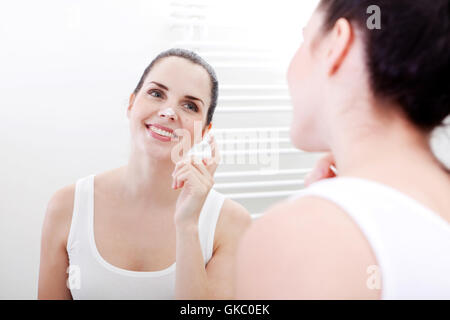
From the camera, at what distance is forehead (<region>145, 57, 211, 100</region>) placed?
0.96 meters

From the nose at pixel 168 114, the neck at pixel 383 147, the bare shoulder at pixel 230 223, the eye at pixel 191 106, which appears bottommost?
the bare shoulder at pixel 230 223

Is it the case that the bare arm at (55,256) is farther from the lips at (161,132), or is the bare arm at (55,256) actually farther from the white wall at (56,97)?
the white wall at (56,97)

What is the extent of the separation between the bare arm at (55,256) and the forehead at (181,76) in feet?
1.19

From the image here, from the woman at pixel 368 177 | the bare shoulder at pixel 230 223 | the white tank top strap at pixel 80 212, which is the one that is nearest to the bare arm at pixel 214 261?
the bare shoulder at pixel 230 223

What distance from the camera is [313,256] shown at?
314mm

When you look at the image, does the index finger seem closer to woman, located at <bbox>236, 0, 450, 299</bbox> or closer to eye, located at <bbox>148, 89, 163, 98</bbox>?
eye, located at <bbox>148, 89, 163, 98</bbox>

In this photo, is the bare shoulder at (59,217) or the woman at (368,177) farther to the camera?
the bare shoulder at (59,217)

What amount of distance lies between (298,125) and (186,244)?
40cm

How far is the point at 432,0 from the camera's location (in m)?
0.36

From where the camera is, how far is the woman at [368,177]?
0.32 m

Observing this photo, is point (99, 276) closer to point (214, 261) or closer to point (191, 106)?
point (214, 261)
